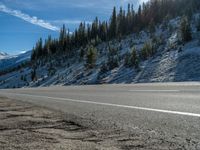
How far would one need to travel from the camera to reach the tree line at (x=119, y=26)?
296 feet

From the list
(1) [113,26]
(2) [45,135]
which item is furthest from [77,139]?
(1) [113,26]

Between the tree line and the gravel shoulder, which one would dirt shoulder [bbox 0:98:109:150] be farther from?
the tree line

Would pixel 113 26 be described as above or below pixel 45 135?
→ above

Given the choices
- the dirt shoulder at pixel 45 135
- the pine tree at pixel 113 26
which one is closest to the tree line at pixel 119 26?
the pine tree at pixel 113 26

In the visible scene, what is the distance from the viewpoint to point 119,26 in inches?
4218

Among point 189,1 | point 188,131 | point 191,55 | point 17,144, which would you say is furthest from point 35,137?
point 189,1

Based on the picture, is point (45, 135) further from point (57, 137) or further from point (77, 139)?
point (77, 139)

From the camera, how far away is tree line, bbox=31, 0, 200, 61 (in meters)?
90.4

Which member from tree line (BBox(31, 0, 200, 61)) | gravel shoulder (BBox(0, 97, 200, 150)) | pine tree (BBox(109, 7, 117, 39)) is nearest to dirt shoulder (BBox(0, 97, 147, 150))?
gravel shoulder (BBox(0, 97, 200, 150))

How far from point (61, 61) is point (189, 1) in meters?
42.2

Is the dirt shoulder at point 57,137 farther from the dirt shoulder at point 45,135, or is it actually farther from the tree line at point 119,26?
the tree line at point 119,26

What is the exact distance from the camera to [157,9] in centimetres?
9819

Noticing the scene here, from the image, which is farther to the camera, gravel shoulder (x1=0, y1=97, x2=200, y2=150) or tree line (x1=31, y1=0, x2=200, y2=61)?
tree line (x1=31, y1=0, x2=200, y2=61)

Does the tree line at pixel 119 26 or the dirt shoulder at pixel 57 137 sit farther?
the tree line at pixel 119 26
